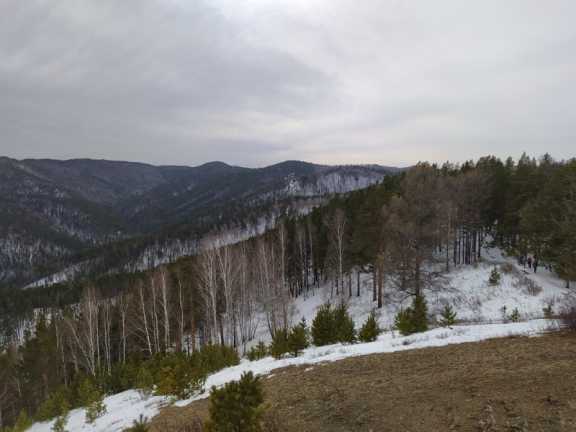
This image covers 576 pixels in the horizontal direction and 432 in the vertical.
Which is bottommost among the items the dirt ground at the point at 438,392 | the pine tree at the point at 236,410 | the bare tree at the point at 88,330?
the bare tree at the point at 88,330

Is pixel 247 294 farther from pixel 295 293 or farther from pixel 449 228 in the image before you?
pixel 449 228

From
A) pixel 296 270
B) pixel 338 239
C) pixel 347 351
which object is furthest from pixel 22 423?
pixel 296 270

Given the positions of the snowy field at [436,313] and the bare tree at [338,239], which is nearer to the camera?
the snowy field at [436,313]

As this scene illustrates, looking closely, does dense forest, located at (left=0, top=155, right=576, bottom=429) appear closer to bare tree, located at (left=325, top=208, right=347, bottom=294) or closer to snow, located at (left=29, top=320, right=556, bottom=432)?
bare tree, located at (left=325, top=208, right=347, bottom=294)

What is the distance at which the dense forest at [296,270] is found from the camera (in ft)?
81.9

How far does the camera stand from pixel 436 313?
24656 mm

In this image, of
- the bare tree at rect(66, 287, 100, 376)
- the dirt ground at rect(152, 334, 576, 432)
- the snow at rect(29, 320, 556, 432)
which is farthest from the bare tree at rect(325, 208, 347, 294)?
the bare tree at rect(66, 287, 100, 376)

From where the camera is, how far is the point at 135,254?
143500 millimetres

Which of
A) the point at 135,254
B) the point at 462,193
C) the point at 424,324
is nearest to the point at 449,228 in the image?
the point at 462,193

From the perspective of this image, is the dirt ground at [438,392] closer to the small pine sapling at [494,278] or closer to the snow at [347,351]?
the snow at [347,351]

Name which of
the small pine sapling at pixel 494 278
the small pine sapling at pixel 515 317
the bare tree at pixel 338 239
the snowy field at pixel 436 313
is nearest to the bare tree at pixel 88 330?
the snowy field at pixel 436 313

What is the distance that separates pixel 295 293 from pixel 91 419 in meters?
32.2

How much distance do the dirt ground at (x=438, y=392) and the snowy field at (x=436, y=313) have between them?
4.21 feet

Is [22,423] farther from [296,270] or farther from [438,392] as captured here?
[296,270]
